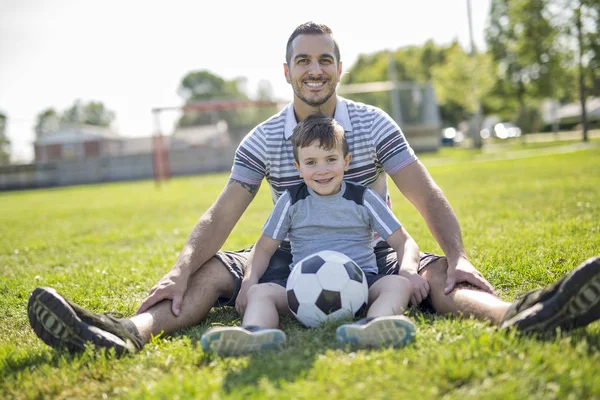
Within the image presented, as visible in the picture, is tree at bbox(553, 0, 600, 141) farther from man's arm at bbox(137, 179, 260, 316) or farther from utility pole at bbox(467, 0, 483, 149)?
man's arm at bbox(137, 179, 260, 316)

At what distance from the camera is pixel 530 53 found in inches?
1308

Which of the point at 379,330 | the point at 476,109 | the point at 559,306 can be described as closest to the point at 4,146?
the point at 476,109

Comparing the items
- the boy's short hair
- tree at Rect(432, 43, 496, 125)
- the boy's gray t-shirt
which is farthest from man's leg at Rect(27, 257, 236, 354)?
tree at Rect(432, 43, 496, 125)

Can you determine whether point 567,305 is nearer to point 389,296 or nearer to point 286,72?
point 389,296

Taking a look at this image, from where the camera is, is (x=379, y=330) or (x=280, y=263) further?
Result: (x=280, y=263)

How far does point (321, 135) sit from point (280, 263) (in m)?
0.85

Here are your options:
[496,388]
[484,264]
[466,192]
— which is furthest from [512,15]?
[496,388]

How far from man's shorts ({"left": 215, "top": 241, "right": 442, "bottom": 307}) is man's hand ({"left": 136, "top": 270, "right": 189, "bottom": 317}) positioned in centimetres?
36

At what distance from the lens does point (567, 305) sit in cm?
233

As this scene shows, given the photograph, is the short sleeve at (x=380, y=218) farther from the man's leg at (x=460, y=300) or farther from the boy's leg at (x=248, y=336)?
the boy's leg at (x=248, y=336)

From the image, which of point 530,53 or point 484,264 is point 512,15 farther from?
point 484,264

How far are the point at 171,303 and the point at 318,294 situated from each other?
84 centimetres

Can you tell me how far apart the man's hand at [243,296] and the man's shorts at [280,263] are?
15 centimetres

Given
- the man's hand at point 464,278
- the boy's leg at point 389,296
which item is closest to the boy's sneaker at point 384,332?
the boy's leg at point 389,296
